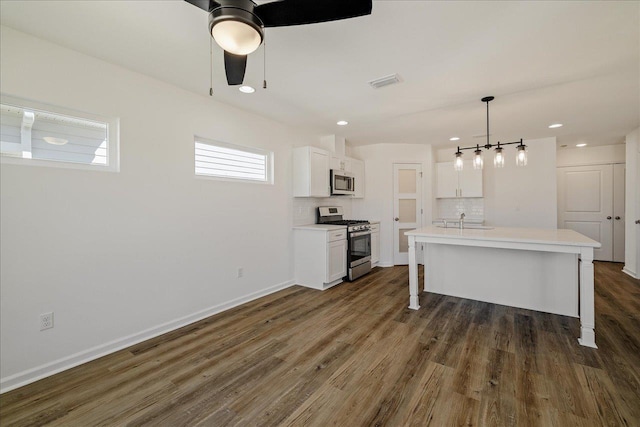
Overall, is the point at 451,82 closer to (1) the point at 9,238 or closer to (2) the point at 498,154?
(2) the point at 498,154

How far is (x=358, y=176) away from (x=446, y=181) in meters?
1.97

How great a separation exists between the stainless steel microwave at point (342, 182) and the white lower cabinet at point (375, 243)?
2.75 ft

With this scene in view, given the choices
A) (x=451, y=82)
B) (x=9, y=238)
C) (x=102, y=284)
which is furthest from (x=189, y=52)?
(x=451, y=82)

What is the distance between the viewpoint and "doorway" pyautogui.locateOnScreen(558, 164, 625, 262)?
18.3 ft

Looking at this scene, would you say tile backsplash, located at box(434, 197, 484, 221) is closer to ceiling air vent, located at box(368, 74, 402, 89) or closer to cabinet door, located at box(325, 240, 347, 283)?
cabinet door, located at box(325, 240, 347, 283)

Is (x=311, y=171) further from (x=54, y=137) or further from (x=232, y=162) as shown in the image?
(x=54, y=137)

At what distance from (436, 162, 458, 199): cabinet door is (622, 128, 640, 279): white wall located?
8.68 feet

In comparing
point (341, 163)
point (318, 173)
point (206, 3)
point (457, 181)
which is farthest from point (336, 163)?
point (206, 3)

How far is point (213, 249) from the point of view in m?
3.25

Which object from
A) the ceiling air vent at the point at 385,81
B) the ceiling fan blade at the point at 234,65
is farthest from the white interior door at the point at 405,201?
the ceiling fan blade at the point at 234,65

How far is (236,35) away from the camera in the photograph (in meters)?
1.41

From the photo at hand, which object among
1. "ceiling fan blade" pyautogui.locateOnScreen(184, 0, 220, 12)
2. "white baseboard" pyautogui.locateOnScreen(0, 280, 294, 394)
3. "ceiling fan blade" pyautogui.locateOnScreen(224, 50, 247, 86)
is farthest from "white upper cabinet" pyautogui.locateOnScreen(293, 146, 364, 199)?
"ceiling fan blade" pyautogui.locateOnScreen(184, 0, 220, 12)

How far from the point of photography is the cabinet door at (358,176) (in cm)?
539

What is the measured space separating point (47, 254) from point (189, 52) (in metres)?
1.93
